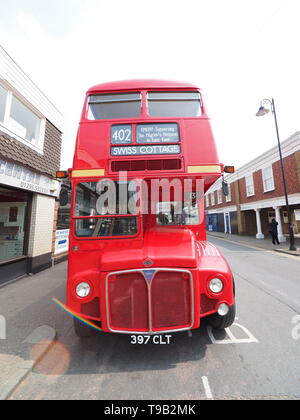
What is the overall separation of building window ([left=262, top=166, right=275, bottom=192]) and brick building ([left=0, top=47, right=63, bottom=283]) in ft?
54.4

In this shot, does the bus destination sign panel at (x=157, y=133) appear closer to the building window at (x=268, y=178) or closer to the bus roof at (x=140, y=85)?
the bus roof at (x=140, y=85)

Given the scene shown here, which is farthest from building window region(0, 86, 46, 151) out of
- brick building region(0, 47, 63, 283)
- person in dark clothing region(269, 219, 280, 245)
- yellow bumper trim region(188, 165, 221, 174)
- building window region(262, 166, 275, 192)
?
building window region(262, 166, 275, 192)

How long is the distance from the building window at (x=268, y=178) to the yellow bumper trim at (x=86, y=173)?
56.0 feet

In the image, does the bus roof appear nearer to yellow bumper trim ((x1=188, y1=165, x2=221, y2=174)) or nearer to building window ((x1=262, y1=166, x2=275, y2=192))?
yellow bumper trim ((x1=188, y1=165, x2=221, y2=174))

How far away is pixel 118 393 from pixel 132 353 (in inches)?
26.8

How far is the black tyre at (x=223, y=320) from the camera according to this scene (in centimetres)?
293

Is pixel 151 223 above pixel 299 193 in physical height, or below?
below

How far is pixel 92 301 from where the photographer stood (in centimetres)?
268

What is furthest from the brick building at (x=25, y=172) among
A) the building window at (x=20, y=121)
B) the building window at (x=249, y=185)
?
Answer: the building window at (x=249, y=185)

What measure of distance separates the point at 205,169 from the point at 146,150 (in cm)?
103

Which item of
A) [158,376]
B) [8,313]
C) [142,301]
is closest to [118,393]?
[158,376]

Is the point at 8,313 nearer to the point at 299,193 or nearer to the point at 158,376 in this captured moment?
the point at 158,376

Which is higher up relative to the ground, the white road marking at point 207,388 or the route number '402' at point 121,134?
the route number '402' at point 121,134
